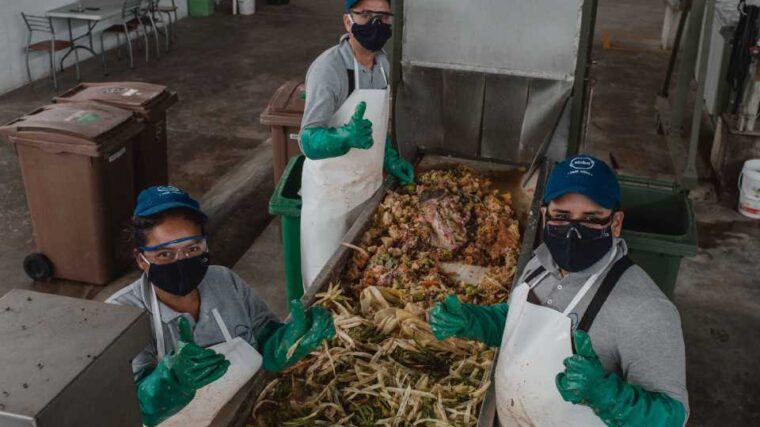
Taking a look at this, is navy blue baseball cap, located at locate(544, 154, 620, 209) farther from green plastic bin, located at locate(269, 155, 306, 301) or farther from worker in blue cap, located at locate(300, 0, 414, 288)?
green plastic bin, located at locate(269, 155, 306, 301)

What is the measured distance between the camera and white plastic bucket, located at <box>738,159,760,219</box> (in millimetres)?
7168

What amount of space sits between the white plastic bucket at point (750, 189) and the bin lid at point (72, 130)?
555 centimetres

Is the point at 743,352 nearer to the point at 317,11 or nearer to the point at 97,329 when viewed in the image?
the point at 97,329

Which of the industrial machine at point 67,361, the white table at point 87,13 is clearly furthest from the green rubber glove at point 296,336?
the white table at point 87,13

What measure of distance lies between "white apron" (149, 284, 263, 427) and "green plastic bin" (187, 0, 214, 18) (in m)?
13.2

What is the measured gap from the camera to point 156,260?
286 centimetres

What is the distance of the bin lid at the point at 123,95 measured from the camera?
6.35 meters

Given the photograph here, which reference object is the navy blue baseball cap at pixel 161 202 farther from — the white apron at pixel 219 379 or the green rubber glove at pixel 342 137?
the green rubber glove at pixel 342 137

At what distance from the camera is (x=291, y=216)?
199 inches

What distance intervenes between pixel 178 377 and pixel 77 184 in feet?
11.8

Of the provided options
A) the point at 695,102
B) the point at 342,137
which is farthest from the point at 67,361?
the point at 695,102

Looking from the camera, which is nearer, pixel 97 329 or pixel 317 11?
pixel 97 329

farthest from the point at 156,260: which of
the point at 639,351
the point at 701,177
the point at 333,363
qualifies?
the point at 701,177

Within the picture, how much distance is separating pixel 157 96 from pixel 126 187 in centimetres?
93
